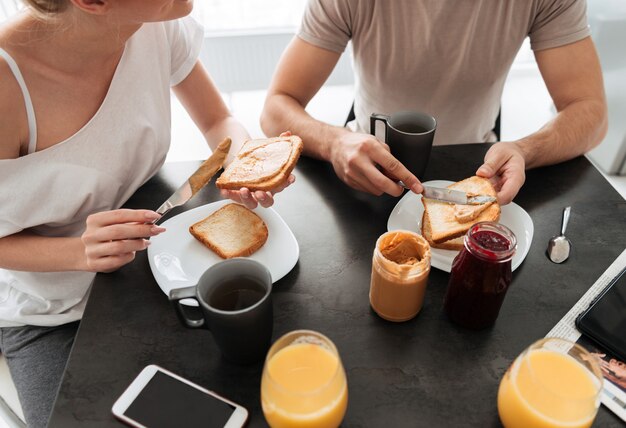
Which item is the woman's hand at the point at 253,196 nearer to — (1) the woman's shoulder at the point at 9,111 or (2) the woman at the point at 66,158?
(2) the woman at the point at 66,158

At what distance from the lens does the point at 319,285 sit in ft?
2.77

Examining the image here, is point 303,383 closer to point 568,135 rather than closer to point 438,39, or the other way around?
point 568,135

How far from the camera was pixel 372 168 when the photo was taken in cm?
97

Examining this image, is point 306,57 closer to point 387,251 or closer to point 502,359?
point 387,251

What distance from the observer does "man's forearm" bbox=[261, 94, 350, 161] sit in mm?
1137

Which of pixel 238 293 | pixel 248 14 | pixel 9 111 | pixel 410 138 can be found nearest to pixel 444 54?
pixel 410 138

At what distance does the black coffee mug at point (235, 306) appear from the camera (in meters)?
0.66

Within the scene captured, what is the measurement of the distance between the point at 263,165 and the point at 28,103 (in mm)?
479

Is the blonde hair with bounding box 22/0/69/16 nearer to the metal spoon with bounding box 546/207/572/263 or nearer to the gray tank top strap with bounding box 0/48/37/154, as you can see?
the gray tank top strap with bounding box 0/48/37/154

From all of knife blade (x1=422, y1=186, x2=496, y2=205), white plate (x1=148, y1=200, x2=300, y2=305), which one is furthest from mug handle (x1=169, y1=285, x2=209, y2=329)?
knife blade (x1=422, y1=186, x2=496, y2=205)

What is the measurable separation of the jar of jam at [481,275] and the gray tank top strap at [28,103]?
2.79ft

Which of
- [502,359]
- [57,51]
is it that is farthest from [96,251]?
[502,359]

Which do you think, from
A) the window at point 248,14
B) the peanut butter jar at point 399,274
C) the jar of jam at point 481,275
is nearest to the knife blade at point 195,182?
the peanut butter jar at point 399,274

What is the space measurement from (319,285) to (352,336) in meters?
0.12
